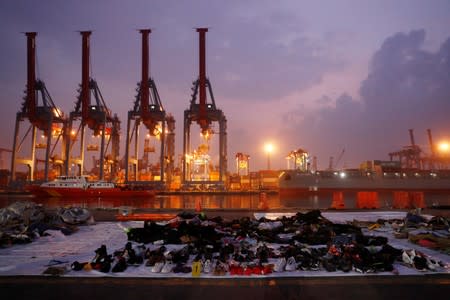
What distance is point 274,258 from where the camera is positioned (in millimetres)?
5191

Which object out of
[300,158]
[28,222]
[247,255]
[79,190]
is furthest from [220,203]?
[300,158]

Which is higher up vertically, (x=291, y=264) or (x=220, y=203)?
(x=291, y=264)

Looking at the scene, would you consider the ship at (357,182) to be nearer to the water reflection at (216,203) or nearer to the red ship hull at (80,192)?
the water reflection at (216,203)

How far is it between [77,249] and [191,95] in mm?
53644

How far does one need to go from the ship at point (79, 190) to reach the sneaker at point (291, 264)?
4180 centimetres

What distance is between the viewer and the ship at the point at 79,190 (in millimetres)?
41250

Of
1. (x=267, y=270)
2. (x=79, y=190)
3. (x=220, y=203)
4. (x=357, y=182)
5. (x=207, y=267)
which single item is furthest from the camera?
(x=357, y=182)

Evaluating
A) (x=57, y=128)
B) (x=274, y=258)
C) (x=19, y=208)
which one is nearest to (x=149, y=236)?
(x=274, y=258)

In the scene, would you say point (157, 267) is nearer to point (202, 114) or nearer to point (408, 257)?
point (408, 257)

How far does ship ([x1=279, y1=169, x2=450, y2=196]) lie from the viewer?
52.8m

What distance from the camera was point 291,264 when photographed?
4555mm

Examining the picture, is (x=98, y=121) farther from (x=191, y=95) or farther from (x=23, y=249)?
(x=23, y=249)

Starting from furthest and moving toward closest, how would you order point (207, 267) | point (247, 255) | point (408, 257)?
point (247, 255), point (408, 257), point (207, 267)

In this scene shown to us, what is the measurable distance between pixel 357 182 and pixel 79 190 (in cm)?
4894
